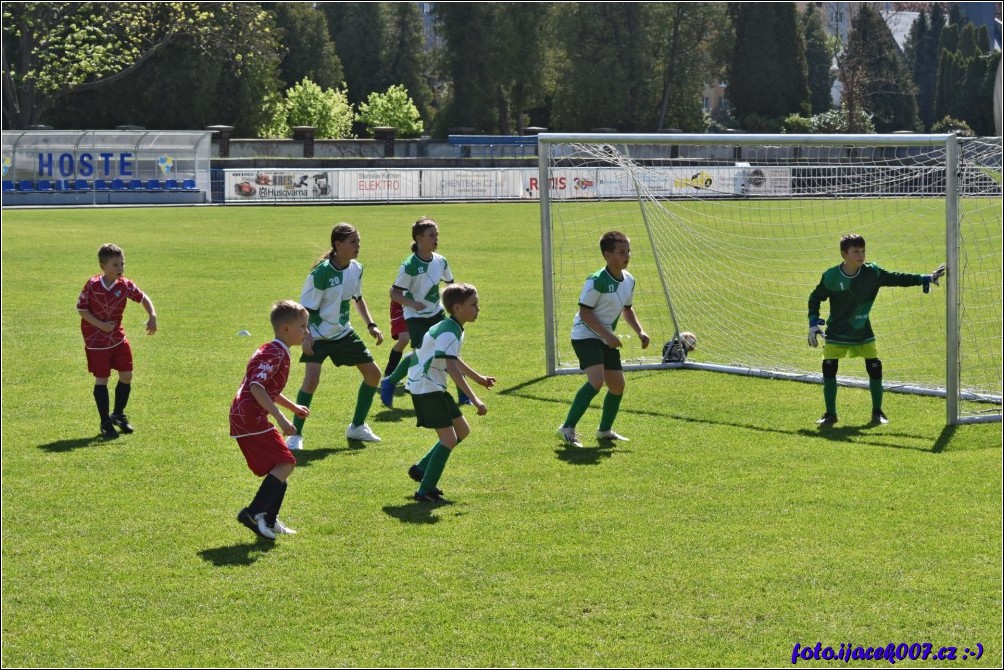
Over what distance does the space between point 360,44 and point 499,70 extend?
557 inches

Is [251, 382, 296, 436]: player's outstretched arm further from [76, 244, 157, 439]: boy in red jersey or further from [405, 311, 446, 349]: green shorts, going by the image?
[405, 311, 446, 349]: green shorts

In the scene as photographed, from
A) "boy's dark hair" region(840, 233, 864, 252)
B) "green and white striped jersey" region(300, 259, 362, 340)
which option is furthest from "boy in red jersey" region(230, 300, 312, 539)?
"boy's dark hair" region(840, 233, 864, 252)

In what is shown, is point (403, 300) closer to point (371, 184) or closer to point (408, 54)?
point (371, 184)

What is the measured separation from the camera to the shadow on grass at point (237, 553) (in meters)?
7.88

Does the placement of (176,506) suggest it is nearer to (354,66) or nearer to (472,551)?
(472,551)

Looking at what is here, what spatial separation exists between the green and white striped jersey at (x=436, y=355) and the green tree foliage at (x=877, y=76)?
7344cm

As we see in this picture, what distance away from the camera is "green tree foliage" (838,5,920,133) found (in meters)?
81.8

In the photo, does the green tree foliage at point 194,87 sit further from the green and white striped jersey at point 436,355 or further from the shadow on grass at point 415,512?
the shadow on grass at point 415,512

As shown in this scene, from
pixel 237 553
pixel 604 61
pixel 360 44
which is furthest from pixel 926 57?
pixel 237 553

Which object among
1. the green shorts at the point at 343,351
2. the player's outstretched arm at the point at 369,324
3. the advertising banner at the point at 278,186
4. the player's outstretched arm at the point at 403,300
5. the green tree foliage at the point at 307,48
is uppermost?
the green tree foliage at the point at 307,48

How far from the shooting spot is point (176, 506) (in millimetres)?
9117

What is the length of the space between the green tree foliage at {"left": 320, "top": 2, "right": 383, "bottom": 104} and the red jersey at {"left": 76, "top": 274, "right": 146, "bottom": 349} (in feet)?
257

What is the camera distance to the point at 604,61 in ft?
257

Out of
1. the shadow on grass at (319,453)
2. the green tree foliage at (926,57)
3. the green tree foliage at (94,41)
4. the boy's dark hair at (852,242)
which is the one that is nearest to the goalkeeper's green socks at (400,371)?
the shadow on grass at (319,453)
